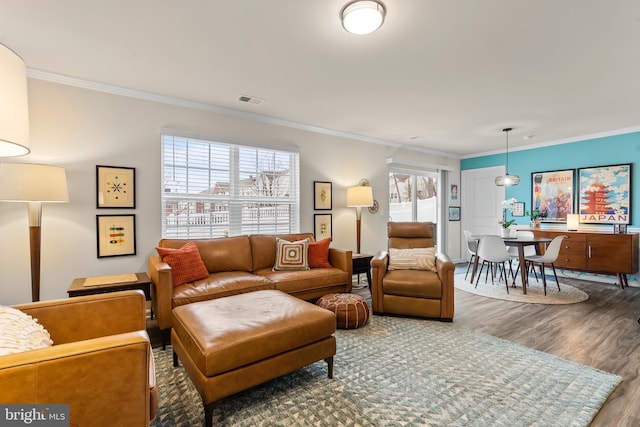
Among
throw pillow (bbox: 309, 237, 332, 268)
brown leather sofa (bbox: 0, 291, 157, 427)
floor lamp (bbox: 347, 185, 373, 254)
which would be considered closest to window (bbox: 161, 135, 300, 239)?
throw pillow (bbox: 309, 237, 332, 268)

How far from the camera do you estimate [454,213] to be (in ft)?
22.3

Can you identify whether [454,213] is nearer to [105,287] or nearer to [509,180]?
[509,180]

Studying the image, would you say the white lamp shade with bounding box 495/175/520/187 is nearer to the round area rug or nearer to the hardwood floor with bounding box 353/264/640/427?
the round area rug

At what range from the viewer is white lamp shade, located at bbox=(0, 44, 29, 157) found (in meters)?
0.69

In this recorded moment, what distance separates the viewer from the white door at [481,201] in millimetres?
6270

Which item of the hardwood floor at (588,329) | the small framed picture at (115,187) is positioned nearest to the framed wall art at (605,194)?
the hardwood floor at (588,329)

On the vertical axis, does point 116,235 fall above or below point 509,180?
below

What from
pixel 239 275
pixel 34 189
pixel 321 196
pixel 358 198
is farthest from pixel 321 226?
pixel 34 189

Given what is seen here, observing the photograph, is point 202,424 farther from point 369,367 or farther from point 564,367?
point 564,367

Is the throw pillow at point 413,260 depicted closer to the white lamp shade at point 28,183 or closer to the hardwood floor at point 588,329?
the hardwood floor at point 588,329

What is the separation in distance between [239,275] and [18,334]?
2.05 m

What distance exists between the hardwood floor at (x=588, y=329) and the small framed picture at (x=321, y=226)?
971 millimetres

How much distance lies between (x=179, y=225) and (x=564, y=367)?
385cm

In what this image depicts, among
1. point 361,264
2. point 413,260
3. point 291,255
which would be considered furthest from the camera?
point 361,264
